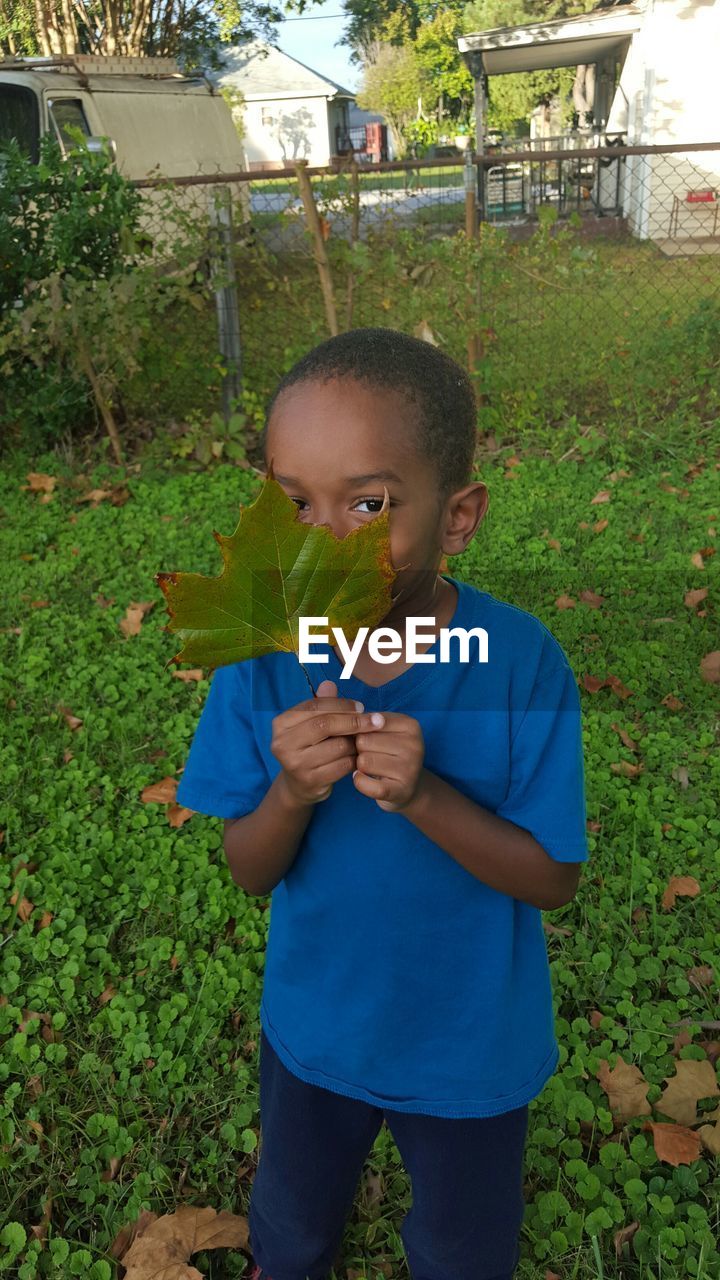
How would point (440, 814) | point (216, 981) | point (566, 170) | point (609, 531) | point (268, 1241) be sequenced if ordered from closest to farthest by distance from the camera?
point (440, 814) → point (268, 1241) → point (216, 981) → point (609, 531) → point (566, 170)

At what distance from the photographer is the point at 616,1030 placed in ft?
7.34

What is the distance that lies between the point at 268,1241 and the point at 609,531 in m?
3.64

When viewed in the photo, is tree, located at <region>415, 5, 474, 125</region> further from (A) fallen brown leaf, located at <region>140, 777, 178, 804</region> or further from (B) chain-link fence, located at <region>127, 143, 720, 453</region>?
(A) fallen brown leaf, located at <region>140, 777, 178, 804</region>

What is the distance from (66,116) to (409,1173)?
932cm

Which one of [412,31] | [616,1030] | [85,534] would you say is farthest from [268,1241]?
[412,31]

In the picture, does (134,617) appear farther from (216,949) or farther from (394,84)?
(394,84)

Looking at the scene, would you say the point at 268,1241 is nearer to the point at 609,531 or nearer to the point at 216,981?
the point at 216,981

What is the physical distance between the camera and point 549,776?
4.19 feet

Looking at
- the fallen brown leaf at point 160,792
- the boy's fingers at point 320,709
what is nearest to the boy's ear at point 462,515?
the boy's fingers at point 320,709

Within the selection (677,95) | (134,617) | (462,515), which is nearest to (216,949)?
(462,515)

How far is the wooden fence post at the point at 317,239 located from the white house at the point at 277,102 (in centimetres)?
4196

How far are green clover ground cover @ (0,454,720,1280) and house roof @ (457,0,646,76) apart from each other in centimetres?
1441

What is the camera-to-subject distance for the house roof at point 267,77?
1714 inches

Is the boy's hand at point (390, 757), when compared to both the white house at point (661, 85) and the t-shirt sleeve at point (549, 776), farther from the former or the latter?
the white house at point (661, 85)
